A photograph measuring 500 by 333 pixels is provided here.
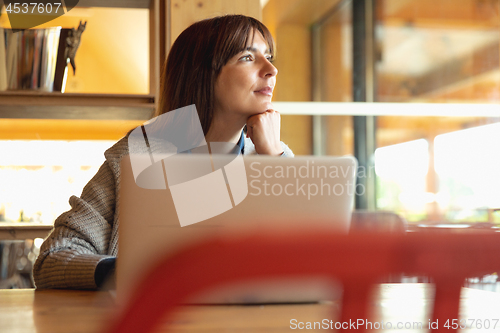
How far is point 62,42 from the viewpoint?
194 cm

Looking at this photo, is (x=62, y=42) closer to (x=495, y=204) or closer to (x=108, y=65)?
(x=108, y=65)

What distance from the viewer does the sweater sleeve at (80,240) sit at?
3.05 feet

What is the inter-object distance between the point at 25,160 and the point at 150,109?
65 cm

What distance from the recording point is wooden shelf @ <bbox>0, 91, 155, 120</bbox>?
1859 mm

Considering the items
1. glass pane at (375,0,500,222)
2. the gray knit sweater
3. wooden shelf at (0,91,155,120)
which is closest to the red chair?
the gray knit sweater

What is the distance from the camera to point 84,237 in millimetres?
1103

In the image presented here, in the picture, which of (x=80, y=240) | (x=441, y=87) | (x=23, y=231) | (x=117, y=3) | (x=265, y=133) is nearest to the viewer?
(x=80, y=240)

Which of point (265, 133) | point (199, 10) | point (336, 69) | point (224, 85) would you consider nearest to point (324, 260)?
point (265, 133)

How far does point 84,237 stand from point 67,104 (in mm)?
921

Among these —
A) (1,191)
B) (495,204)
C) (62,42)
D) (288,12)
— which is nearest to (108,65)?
(62,42)

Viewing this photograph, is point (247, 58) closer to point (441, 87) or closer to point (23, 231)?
point (23, 231)

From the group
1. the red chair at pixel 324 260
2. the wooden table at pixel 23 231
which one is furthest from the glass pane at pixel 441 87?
the red chair at pixel 324 260

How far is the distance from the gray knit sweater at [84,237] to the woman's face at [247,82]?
1.07 ft

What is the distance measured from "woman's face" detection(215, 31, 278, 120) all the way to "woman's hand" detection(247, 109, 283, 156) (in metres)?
0.04
